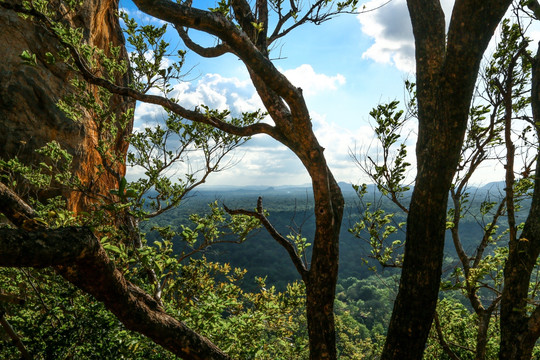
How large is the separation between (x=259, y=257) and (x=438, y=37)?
89609 mm

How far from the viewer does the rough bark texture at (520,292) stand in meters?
2.73

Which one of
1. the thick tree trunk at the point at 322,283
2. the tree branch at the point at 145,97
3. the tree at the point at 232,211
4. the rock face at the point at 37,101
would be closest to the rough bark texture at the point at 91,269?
the tree at the point at 232,211

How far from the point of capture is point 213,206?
289 inches

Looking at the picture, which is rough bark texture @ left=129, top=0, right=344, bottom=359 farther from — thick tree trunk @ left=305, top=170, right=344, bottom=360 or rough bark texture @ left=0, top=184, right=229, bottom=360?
rough bark texture @ left=0, top=184, right=229, bottom=360

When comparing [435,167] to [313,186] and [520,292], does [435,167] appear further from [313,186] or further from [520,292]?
[520,292]

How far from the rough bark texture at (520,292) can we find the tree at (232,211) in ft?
6.18

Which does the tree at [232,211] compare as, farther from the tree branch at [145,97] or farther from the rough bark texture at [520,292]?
the rough bark texture at [520,292]

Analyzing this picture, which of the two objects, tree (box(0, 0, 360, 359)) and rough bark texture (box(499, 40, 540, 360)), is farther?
rough bark texture (box(499, 40, 540, 360))

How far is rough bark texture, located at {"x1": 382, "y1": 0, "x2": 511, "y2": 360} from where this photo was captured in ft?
6.77

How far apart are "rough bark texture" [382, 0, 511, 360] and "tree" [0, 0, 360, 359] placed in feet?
2.62

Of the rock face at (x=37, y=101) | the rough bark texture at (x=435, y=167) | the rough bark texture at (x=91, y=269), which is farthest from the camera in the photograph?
the rock face at (x=37, y=101)

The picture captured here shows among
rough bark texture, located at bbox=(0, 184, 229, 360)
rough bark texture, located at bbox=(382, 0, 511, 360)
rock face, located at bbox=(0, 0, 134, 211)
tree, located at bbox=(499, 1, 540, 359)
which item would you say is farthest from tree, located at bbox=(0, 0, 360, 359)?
rock face, located at bbox=(0, 0, 134, 211)

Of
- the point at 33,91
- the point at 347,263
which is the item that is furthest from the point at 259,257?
the point at 33,91

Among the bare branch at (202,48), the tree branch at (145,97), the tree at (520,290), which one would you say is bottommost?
the tree at (520,290)
